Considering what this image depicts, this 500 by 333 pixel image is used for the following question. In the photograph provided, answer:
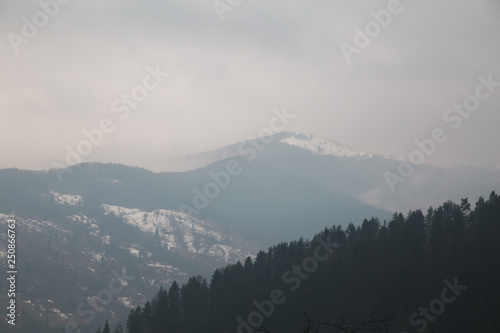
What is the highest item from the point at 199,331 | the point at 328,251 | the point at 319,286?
the point at 328,251

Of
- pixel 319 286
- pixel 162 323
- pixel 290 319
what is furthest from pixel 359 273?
pixel 162 323

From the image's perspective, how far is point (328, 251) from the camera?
434ft

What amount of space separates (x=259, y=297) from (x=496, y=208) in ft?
179

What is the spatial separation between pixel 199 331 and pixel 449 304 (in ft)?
175

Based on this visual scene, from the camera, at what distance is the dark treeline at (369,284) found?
99.6 m

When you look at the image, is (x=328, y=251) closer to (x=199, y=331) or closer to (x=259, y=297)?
(x=259, y=297)

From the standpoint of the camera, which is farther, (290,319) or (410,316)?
(290,319)

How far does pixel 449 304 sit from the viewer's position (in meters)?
98.3

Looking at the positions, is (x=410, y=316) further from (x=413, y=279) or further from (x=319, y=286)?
(x=319, y=286)

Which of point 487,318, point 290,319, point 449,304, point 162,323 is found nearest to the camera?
point 487,318

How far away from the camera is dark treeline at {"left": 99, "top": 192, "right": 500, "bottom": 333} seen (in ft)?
327

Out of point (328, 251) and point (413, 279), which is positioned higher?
point (328, 251)

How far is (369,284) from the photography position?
11556 cm

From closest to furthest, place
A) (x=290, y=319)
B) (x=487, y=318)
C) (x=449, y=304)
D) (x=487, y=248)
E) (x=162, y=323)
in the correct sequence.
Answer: (x=487, y=318)
(x=449, y=304)
(x=487, y=248)
(x=290, y=319)
(x=162, y=323)
